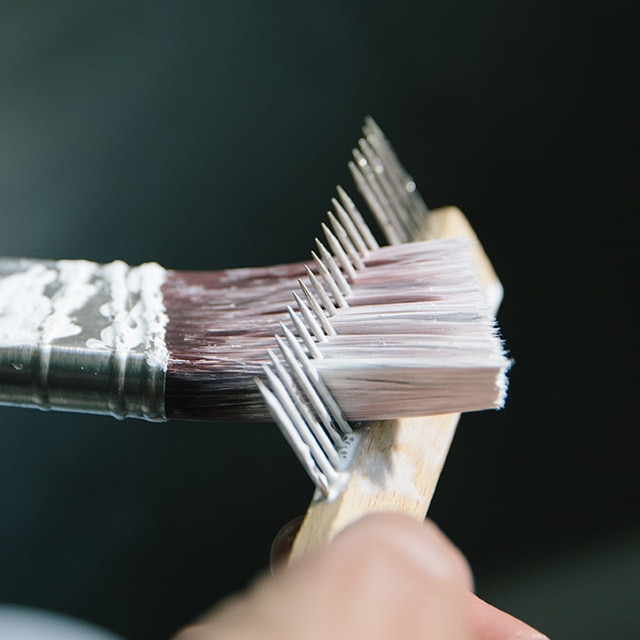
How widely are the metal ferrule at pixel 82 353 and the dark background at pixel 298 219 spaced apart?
26cm

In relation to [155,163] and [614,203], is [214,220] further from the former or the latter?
[614,203]

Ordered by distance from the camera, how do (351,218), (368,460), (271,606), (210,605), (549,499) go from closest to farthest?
(271,606) < (368,460) < (351,218) < (210,605) < (549,499)

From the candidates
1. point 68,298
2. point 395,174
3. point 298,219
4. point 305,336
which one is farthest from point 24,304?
point 298,219

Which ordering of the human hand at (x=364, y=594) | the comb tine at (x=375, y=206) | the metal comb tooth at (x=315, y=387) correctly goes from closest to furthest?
1. the human hand at (x=364, y=594)
2. the metal comb tooth at (x=315, y=387)
3. the comb tine at (x=375, y=206)

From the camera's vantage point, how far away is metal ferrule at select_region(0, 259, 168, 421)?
42 cm

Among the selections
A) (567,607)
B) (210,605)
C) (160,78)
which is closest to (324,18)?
(160,78)

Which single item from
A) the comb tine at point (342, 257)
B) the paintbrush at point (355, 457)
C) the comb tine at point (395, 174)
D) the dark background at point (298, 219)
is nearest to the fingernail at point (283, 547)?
the paintbrush at point (355, 457)

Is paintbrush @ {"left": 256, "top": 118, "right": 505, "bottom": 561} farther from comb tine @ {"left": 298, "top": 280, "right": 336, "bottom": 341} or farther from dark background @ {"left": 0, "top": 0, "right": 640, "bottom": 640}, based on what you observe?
dark background @ {"left": 0, "top": 0, "right": 640, "bottom": 640}

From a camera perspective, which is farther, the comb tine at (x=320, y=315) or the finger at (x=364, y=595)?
the comb tine at (x=320, y=315)

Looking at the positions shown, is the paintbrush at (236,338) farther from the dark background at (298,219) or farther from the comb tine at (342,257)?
the dark background at (298,219)

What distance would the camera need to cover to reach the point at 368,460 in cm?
40

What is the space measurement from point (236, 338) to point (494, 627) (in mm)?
188

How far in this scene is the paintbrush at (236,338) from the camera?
0.39m

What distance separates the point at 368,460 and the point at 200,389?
0.09 meters
